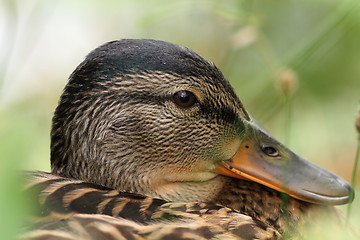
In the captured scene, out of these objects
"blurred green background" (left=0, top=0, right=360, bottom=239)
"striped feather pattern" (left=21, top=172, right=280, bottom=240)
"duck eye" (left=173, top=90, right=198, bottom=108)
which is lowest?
"striped feather pattern" (left=21, top=172, right=280, bottom=240)

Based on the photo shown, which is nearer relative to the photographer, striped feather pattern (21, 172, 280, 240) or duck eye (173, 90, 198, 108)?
striped feather pattern (21, 172, 280, 240)

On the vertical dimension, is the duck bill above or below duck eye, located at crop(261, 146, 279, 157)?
below

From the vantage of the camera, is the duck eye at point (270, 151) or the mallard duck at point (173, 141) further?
the duck eye at point (270, 151)

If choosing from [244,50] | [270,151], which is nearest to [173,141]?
[270,151]

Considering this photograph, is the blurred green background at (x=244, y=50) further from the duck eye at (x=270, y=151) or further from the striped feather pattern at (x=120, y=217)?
the striped feather pattern at (x=120, y=217)

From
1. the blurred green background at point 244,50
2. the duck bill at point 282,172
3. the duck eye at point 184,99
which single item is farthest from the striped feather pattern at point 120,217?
the blurred green background at point 244,50

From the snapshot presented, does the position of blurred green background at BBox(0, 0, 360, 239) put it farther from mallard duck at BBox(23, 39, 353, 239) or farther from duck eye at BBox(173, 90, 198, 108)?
duck eye at BBox(173, 90, 198, 108)

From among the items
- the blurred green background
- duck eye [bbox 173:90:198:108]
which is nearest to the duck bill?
duck eye [bbox 173:90:198:108]
